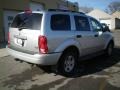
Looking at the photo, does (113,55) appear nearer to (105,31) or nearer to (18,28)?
(105,31)

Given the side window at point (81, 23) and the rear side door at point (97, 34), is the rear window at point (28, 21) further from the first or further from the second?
the rear side door at point (97, 34)

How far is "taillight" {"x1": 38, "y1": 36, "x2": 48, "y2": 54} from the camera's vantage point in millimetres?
6052

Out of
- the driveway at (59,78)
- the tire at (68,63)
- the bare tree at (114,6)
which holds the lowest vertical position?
the driveway at (59,78)

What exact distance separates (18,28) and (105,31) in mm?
4088

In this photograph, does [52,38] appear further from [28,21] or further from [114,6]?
[114,6]

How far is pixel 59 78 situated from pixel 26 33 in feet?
5.75

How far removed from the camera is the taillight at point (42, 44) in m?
6.05

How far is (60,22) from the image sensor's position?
6.76 meters

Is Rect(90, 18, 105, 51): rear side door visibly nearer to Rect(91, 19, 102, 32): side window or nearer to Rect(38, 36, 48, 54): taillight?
Rect(91, 19, 102, 32): side window

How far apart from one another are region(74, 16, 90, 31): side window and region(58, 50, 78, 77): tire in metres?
0.91

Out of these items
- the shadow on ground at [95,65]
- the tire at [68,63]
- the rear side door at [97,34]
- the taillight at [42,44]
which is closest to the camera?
the taillight at [42,44]

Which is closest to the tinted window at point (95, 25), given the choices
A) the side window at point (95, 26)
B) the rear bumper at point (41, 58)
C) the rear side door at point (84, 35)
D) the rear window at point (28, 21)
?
the side window at point (95, 26)

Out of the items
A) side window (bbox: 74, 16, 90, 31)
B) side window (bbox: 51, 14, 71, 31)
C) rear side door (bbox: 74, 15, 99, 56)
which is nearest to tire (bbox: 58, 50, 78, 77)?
rear side door (bbox: 74, 15, 99, 56)

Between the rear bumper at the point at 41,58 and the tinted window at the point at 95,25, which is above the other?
the tinted window at the point at 95,25
